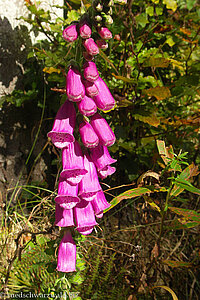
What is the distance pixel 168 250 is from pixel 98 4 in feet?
4.86

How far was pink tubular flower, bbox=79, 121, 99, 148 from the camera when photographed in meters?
0.93

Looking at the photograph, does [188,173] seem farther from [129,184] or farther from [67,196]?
[67,196]

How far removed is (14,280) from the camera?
4.77 feet

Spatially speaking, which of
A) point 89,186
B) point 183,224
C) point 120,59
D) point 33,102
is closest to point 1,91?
point 33,102

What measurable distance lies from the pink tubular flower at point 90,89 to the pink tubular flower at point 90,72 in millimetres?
33

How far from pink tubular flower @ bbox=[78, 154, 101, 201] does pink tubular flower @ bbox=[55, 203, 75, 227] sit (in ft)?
0.24

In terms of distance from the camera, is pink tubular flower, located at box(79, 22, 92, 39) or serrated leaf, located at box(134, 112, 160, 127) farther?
serrated leaf, located at box(134, 112, 160, 127)

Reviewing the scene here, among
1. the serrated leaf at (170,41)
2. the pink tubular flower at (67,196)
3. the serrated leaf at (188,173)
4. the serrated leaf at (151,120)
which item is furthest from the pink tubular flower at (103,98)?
the serrated leaf at (170,41)

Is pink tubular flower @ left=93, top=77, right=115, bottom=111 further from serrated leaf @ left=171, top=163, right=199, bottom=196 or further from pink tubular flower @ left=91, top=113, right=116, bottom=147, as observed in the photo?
serrated leaf @ left=171, top=163, right=199, bottom=196

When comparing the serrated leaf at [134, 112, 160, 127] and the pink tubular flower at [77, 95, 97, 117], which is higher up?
the serrated leaf at [134, 112, 160, 127]

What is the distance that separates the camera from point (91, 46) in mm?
845

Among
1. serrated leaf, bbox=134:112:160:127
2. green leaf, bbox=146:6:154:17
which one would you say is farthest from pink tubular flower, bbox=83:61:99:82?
green leaf, bbox=146:6:154:17

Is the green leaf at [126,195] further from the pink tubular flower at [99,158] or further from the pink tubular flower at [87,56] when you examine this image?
the pink tubular flower at [87,56]

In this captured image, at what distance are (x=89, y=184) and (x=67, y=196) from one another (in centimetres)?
9
